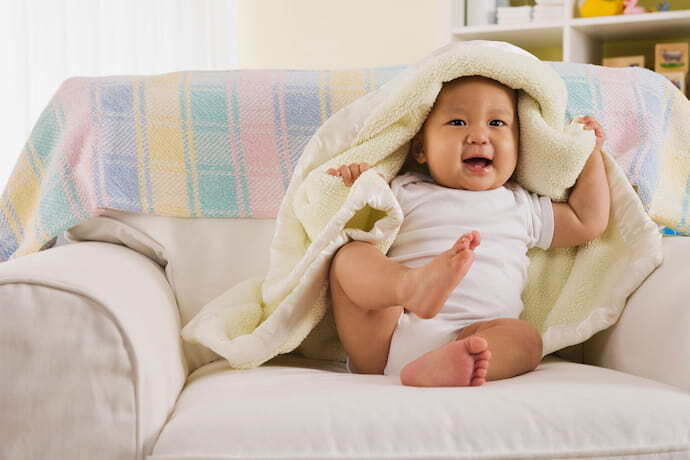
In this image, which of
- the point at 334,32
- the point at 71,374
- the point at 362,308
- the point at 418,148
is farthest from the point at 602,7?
the point at 71,374

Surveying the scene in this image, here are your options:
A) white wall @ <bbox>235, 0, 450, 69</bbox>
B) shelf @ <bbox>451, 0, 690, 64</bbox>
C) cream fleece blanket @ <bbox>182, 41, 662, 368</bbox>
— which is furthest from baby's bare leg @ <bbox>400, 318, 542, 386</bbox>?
white wall @ <bbox>235, 0, 450, 69</bbox>

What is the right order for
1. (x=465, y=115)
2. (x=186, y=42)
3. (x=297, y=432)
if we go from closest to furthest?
(x=297, y=432) < (x=465, y=115) < (x=186, y=42)

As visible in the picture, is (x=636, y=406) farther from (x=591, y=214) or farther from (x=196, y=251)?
(x=196, y=251)

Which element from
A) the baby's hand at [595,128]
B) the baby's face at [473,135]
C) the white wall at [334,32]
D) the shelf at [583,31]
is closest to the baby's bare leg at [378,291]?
the baby's face at [473,135]

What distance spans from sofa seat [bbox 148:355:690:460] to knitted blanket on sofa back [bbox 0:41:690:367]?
38cm

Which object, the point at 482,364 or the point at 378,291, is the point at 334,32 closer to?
the point at 378,291

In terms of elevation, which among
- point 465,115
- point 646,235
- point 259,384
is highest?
point 465,115

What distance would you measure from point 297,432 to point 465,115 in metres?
0.67

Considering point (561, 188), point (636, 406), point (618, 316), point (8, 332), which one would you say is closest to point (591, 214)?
point (561, 188)

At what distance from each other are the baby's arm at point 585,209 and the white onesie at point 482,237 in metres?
0.02

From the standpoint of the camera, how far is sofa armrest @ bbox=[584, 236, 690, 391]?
105 cm

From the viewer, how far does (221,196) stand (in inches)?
56.4

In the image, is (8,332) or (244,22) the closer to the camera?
(8,332)

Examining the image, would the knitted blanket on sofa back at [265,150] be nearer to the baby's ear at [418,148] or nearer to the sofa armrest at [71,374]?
the baby's ear at [418,148]
